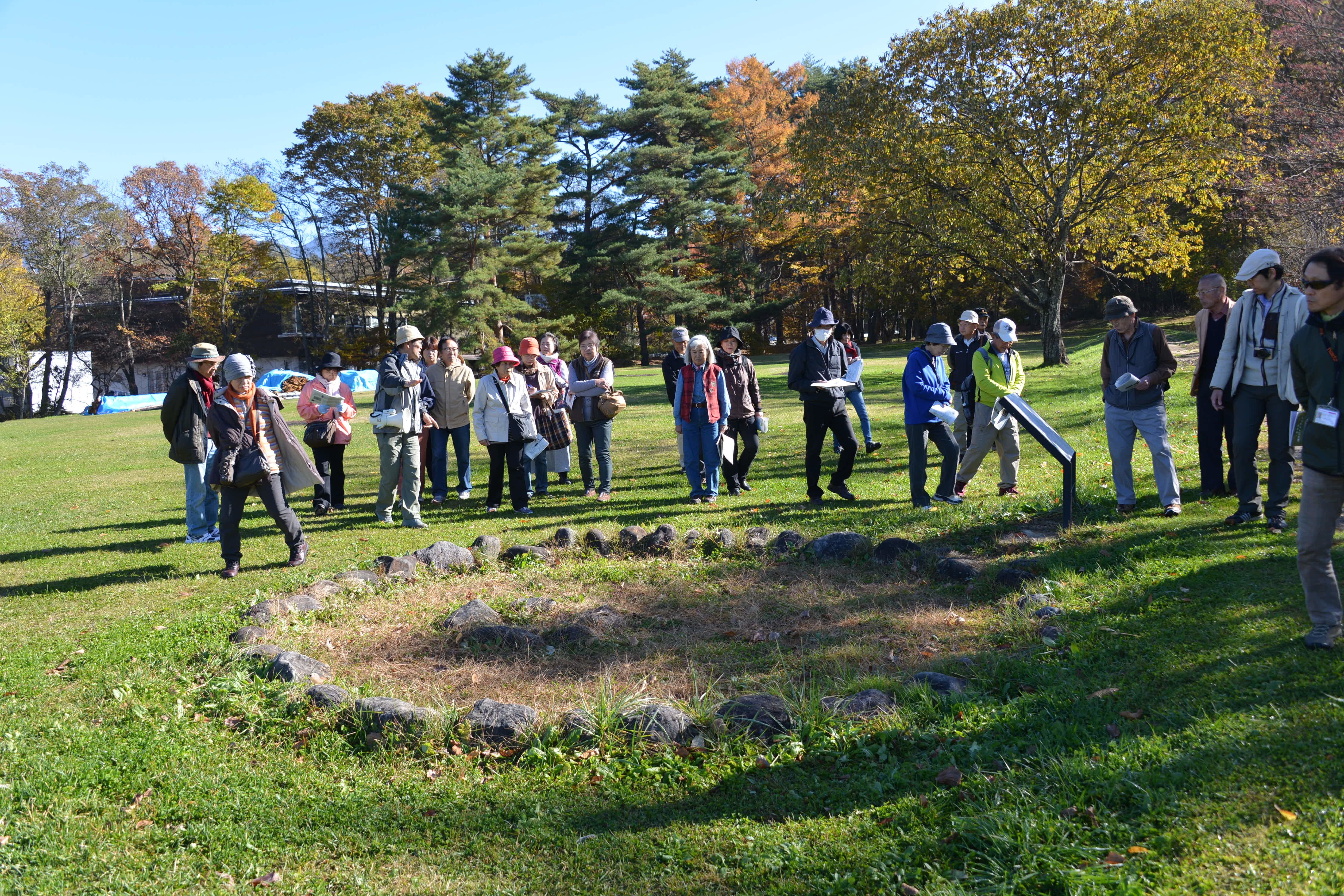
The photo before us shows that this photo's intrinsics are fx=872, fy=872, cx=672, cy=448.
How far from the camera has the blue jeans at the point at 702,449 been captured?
10.1 meters

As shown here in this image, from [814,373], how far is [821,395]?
25cm

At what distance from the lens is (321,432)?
10.9 m

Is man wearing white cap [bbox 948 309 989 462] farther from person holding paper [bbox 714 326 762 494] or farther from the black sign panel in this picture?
person holding paper [bbox 714 326 762 494]

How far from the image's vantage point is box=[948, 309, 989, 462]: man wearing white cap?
34.8 feet

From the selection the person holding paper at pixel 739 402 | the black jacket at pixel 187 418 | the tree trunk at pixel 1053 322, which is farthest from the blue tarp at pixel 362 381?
the person holding paper at pixel 739 402

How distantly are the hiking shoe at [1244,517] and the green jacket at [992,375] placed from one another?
2.43 meters

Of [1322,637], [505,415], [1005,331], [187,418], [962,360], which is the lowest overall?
[1322,637]

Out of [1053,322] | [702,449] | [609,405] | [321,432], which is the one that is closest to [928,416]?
[702,449]

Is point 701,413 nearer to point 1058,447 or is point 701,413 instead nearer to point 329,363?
point 1058,447

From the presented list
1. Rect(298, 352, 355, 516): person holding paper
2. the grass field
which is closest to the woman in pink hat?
Rect(298, 352, 355, 516): person holding paper

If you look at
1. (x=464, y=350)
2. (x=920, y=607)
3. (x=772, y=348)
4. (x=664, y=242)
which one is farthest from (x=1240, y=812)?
(x=772, y=348)

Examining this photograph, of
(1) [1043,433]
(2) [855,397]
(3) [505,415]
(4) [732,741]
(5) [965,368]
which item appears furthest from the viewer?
(2) [855,397]

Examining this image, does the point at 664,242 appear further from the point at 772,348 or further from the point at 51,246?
the point at 51,246

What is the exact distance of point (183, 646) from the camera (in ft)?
19.5
